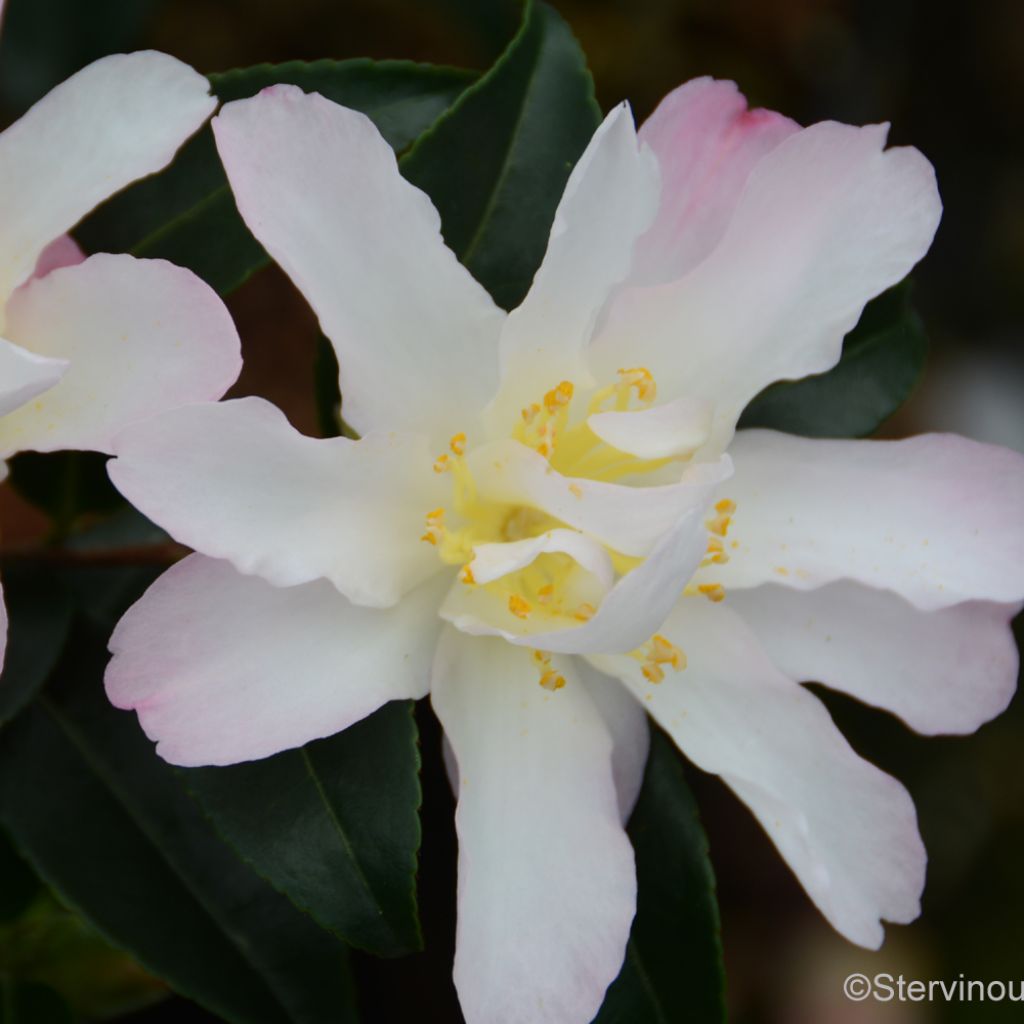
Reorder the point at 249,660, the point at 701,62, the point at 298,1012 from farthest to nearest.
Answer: the point at 701,62
the point at 298,1012
the point at 249,660

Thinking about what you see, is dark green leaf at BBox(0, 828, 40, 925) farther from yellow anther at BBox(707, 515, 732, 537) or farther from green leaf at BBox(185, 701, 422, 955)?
yellow anther at BBox(707, 515, 732, 537)

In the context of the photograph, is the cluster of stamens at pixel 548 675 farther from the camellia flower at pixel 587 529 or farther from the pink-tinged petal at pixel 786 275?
the pink-tinged petal at pixel 786 275

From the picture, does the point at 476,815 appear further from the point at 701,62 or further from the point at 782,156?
the point at 701,62

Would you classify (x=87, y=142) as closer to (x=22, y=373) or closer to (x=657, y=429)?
(x=22, y=373)

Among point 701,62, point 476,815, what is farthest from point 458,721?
point 701,62

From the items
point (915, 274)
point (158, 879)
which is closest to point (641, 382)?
point (158, 879)

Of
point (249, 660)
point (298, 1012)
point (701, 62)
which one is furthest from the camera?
point (701, 62)
